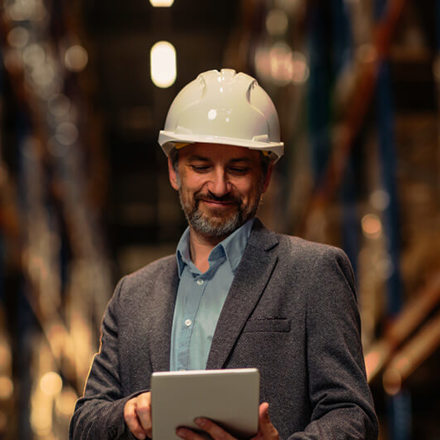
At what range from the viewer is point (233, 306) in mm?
2740

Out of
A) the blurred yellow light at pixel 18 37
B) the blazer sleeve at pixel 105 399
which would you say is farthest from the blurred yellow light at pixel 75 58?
the blazer sleeve at pixel 105 399

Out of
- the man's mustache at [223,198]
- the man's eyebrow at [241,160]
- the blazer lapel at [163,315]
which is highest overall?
the man's eyebrow at [241,160]

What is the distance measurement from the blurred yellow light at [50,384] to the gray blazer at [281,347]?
8630mm

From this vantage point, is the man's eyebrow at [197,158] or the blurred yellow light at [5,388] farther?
the blurred yellow light at [5,388]

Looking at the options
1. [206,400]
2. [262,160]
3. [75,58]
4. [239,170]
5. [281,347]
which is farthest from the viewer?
[75,58]

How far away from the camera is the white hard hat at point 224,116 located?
295 centimetres

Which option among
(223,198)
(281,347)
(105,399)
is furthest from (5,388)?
(281,347)

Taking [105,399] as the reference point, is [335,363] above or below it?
above

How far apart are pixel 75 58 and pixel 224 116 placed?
578 inches

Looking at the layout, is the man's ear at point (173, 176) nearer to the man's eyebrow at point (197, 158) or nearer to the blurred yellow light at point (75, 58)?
the man's eyebrow at point (197, 158)

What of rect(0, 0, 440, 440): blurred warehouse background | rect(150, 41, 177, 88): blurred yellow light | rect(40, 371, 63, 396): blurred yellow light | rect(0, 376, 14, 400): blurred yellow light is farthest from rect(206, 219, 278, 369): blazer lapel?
rect(150, 41, 177, 88): blurred yellow light

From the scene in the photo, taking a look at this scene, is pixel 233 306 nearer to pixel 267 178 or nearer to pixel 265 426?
pixel 265 426

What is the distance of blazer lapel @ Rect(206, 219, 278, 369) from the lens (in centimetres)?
267

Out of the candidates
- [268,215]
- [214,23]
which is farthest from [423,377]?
[214,23]
